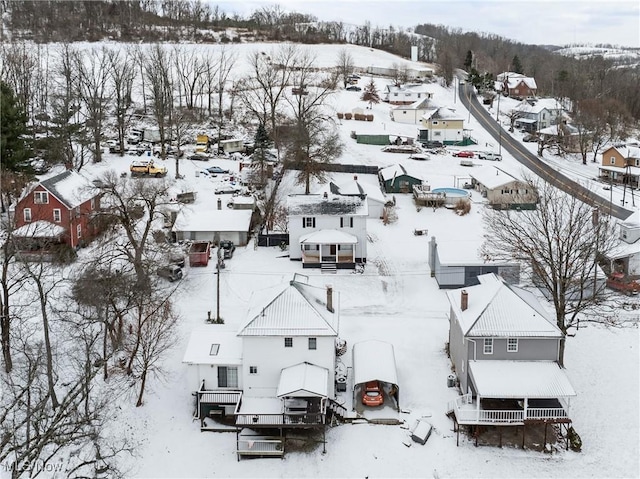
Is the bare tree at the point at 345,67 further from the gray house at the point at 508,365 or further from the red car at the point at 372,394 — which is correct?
the red car at the point at 372,394

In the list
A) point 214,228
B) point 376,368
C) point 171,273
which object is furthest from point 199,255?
point 376,368

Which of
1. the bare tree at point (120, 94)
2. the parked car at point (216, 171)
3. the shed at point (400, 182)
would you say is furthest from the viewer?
the bare tree at point (120, 94)

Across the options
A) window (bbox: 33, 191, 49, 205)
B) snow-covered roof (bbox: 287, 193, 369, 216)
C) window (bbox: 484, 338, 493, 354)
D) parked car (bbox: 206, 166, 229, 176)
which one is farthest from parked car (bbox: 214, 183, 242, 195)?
window (bbox: 484, 338, 493, 354)

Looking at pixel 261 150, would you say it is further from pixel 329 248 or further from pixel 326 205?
pixel 329 248

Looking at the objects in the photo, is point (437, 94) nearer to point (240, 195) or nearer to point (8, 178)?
point (240, 195)

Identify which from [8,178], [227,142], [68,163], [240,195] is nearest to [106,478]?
[8,178]

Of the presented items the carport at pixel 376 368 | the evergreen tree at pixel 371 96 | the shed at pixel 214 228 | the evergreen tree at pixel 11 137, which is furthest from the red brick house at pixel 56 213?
the evergreen tree at pixel 371 96
